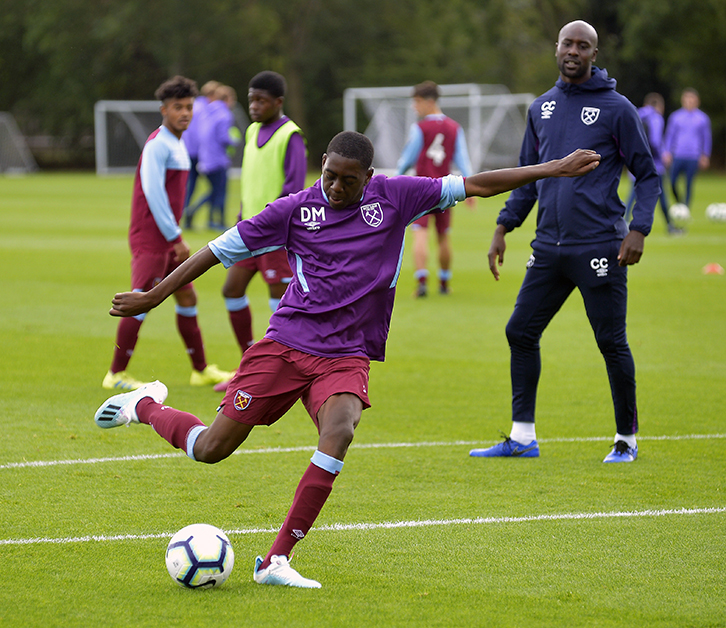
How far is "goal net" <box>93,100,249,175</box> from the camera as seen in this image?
4706 centimetres

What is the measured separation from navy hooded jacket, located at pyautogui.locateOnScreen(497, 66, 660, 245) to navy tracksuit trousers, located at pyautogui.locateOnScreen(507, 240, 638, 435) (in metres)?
0.10

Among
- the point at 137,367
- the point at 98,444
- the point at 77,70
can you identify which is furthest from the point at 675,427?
the point at 77,70

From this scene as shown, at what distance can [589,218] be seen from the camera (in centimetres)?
611

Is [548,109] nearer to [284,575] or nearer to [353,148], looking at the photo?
[353,148]

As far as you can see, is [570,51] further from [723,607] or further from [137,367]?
[137,367]

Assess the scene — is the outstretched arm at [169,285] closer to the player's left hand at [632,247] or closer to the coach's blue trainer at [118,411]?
the coach's blue trainer at [118,411]

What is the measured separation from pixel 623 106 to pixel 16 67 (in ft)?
179

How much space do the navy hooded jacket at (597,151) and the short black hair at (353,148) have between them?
202 cm

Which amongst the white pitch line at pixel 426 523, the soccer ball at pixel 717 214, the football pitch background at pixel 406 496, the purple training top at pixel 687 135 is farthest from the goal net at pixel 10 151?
the white pitch line at pixel 426 523

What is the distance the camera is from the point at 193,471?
6.02 m

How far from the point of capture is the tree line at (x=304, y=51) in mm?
49312

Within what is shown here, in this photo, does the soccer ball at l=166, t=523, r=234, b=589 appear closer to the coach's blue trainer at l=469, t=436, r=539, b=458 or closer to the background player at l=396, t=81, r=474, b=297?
the coach's blue trainer at l=469, t=436, r=539, b=458

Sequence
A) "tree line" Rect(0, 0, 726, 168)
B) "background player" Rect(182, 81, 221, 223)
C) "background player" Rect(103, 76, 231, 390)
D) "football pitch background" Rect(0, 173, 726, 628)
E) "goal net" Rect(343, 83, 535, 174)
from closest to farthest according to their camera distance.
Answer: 1. "football pitch background" Rect(0, 173, 726, 628)
2. "background player" Rect(103, 76, 231, 390)
3. "background player" Rect(182, 81, 221, 223)
4. "goal net" Rect(343, 83, 535, 174)
5. "tree line" Rect(0, 0, 726, 168)

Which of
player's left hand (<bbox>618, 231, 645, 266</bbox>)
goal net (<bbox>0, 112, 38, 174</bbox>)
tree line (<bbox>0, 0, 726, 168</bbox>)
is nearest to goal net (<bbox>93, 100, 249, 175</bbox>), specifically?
goal net (<bbox>0, 112, 38, 174</bbox>)
